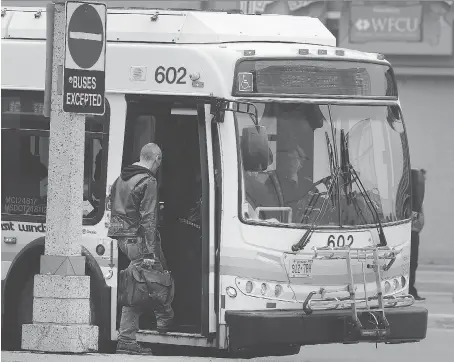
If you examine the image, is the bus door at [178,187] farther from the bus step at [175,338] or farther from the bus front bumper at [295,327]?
the bus front bumper at [295,327]

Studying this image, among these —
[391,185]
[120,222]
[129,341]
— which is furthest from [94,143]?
[391,185]

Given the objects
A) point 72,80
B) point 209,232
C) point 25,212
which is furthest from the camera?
point 25,212

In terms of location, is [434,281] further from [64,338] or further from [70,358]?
[70,358]

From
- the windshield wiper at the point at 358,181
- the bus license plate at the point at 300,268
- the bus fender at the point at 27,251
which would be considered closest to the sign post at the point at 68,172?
the bus fender at the point at 27,251

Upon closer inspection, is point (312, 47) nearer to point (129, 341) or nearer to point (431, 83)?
point (129, 341)

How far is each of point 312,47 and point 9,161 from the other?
273cm

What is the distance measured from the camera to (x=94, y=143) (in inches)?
490

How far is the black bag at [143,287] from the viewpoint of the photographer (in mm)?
12055

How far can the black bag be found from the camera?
12.1m

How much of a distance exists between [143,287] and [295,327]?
124 cm

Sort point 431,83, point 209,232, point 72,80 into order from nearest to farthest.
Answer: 1. point 72,80
2. point 209,232
3. point 431,83

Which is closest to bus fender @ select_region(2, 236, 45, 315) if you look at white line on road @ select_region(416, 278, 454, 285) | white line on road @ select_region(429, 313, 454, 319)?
white line on road @ select_region(429, 313, 454, 319)

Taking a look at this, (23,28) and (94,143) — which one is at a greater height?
(23,28)

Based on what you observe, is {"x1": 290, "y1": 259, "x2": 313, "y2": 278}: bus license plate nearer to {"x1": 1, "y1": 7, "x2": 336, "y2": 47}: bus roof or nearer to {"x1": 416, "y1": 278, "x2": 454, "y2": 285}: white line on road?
{"x1": 1, "y1": 7, "x2": 336, "y2": 47}: bus roof
